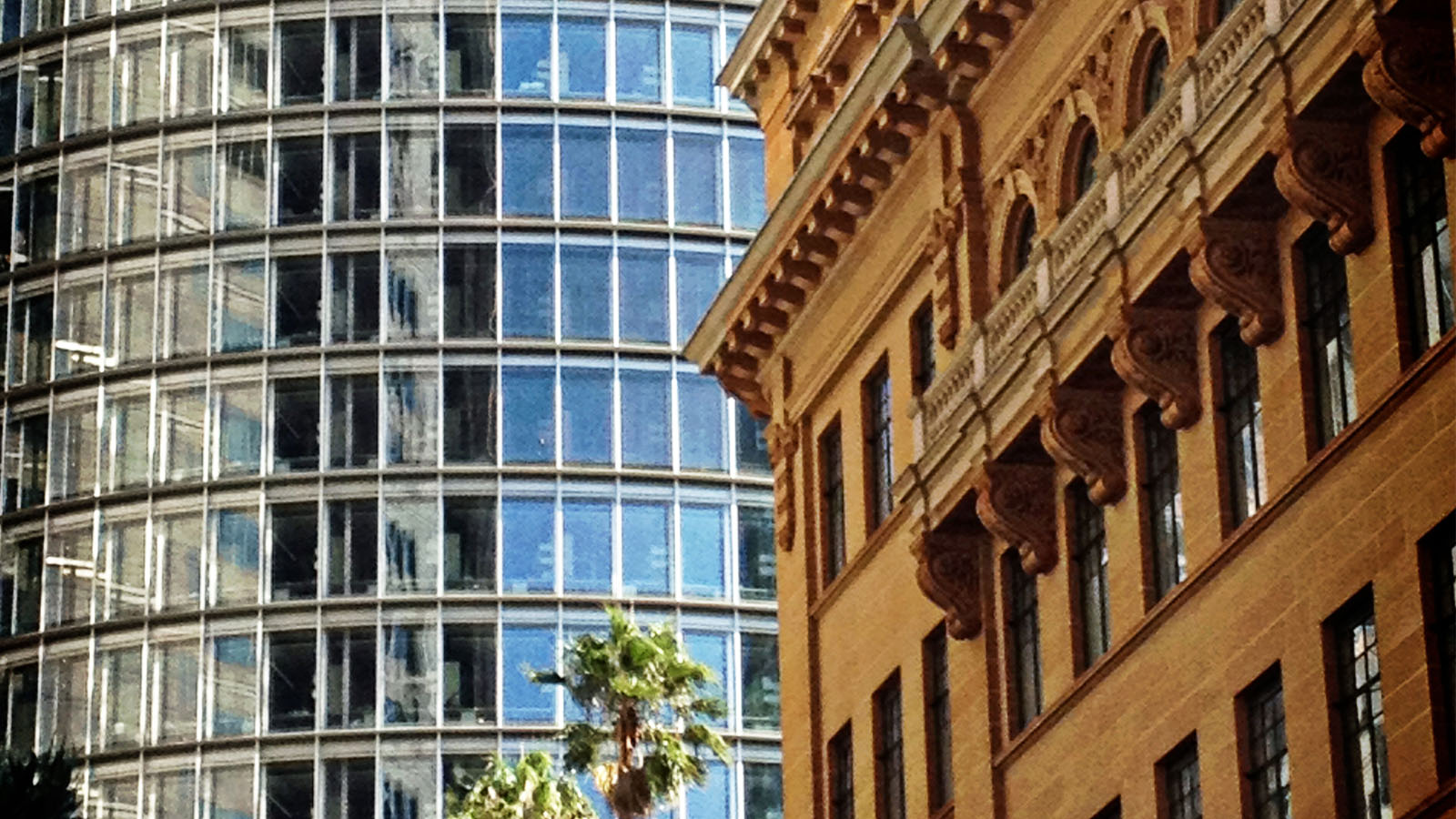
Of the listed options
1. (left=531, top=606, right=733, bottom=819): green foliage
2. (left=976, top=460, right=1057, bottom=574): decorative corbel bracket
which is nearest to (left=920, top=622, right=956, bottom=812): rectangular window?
(left=976, top=460, right=1057, bottom=574): decorative corbel bracket

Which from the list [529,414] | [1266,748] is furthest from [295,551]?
[1266,748]

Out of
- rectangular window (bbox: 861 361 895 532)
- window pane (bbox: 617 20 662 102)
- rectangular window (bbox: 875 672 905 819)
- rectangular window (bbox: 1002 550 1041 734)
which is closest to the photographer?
rectangular window (bbox: 1002 550 1041 734)

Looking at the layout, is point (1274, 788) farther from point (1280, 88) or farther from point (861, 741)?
point (861, 741)

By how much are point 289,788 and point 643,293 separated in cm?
1909

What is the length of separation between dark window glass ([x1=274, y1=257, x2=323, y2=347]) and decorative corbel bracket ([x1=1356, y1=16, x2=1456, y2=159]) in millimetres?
85598

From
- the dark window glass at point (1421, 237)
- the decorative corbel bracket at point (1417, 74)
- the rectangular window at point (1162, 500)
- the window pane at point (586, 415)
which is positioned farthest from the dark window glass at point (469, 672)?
the decorative corbel bracket at point (1417, 74)

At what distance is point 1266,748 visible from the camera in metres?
49.7

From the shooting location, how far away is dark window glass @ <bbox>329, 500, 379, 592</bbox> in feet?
416

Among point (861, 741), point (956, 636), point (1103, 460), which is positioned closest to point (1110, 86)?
point (1103, 460)

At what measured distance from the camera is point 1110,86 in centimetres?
5709

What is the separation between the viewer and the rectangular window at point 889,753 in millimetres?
64812

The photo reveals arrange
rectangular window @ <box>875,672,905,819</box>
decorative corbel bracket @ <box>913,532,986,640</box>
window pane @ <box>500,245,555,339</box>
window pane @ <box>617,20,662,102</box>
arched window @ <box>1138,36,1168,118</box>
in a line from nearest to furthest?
arched window @ <box>1138,36,1168,118</box> < decorative corbel bracket @ <box>913,532,986,640</box> < rectangular window @ <box>875,672,905,819</box> < window pane @ <box>500,245,555,339</box> < window pane @ <box>617,20,662,102</box>

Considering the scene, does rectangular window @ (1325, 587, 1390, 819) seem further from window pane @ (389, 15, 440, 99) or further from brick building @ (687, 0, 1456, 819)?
window pane @ (389, 15, 440, 99)

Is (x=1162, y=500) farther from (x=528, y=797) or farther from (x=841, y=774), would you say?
(x=528, y=797)
